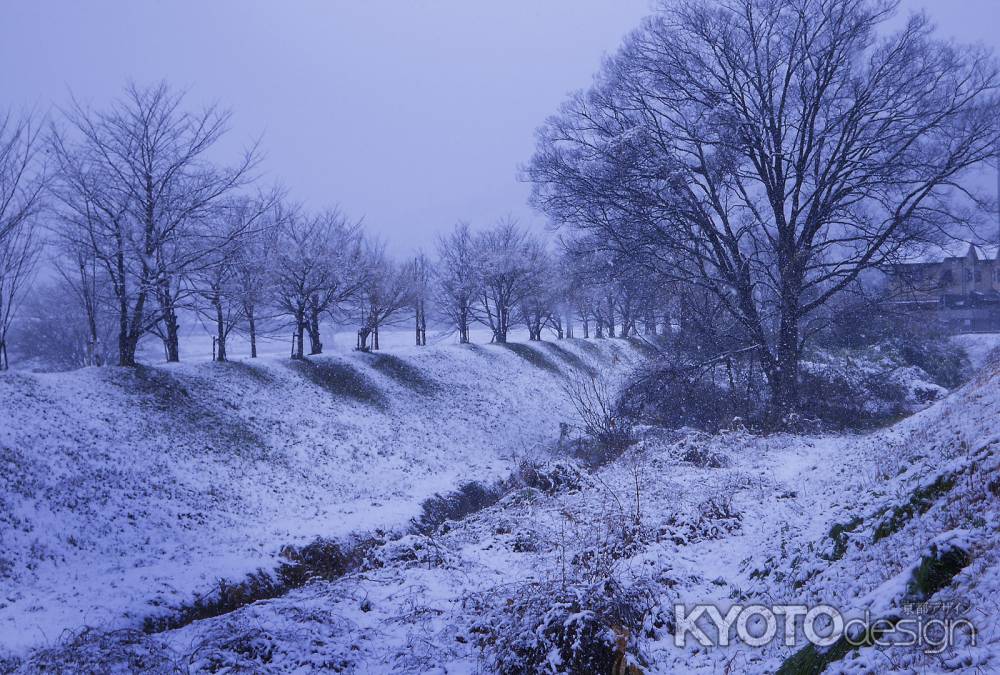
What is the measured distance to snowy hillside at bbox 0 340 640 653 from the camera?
883 centimetres

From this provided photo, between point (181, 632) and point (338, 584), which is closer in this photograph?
point (181, 632)

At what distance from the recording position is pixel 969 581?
10.8 ft

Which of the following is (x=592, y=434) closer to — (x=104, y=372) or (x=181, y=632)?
(x=181, y=632)

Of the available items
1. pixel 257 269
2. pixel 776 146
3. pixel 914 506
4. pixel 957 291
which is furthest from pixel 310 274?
pixel 957 291

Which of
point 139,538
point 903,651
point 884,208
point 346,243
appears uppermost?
point 346,243

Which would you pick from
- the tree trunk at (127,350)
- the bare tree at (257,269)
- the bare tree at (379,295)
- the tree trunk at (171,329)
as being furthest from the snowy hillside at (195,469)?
the bare tree at (379,295)

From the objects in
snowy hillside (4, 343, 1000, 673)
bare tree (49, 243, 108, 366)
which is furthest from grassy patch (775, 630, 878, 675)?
bare tree (49, 243, 108, 366)

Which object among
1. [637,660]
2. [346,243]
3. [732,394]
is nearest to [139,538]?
[637,660]

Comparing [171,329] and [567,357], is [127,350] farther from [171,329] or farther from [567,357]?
[567,357]

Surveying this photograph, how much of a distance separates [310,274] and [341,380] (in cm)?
623

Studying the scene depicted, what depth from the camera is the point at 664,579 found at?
578 cm

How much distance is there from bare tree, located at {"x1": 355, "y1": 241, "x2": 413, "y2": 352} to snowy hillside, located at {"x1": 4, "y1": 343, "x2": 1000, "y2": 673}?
22450mm

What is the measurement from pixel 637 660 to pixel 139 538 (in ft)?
31.9

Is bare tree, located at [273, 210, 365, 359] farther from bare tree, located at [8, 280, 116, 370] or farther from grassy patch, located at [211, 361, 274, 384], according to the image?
bare tree, located at [8, 280, 116, 370]
